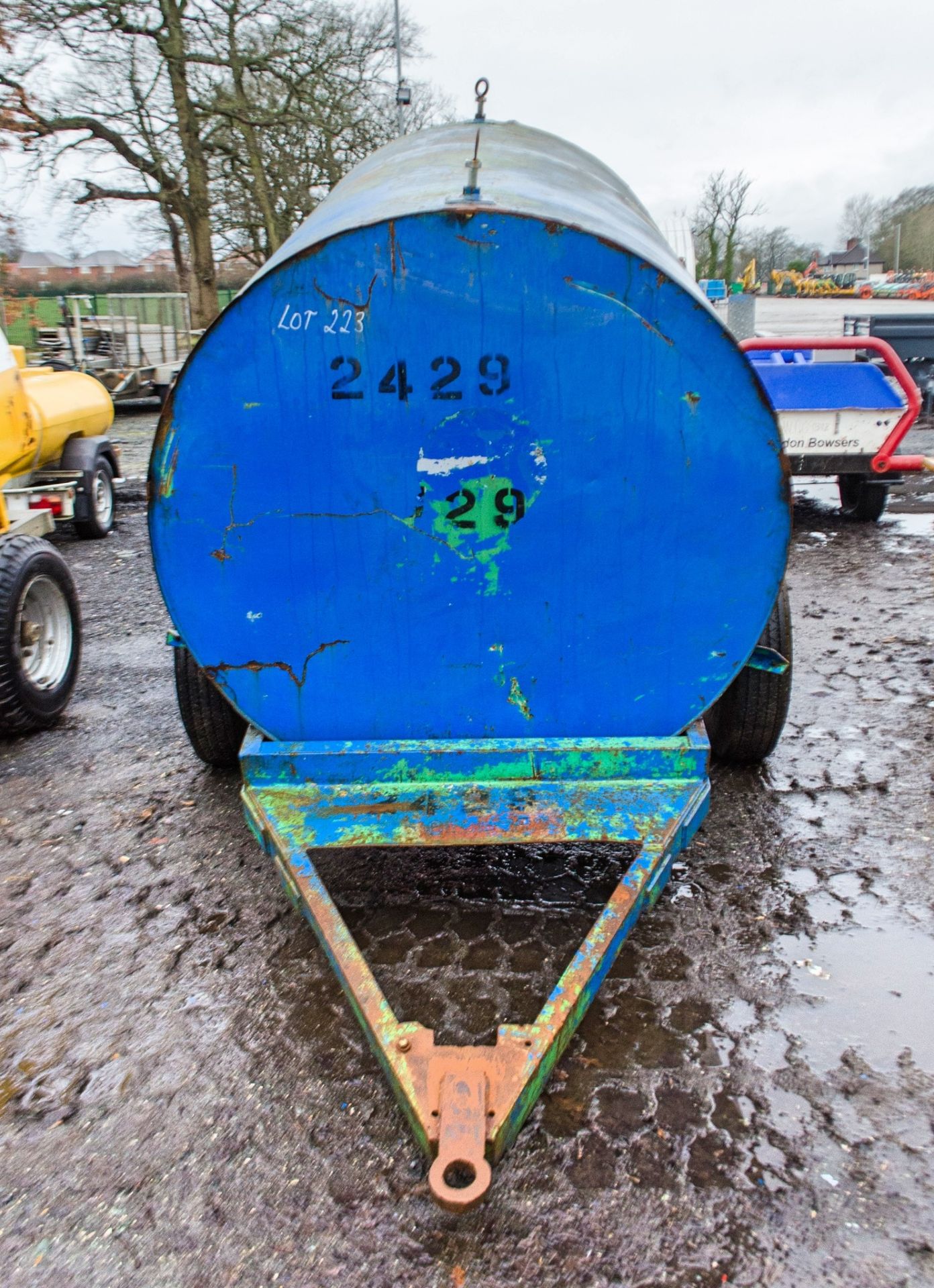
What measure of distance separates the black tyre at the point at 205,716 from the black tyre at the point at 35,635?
104cm

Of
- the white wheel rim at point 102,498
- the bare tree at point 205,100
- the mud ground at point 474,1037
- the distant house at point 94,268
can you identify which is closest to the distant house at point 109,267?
the distant house at point 94,268

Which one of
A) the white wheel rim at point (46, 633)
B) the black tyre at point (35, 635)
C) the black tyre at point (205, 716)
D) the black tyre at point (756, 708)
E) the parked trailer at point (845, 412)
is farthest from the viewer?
the parked trailer at point (845, 412)

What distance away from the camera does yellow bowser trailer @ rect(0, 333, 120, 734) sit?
4.54m

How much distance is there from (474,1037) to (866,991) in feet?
3.74

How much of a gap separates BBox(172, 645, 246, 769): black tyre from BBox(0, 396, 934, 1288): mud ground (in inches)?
7.3

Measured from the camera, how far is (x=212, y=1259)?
6.59ft

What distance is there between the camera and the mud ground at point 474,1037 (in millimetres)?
2031

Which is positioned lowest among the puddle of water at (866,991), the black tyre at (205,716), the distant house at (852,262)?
the puddle of water at (866,991)

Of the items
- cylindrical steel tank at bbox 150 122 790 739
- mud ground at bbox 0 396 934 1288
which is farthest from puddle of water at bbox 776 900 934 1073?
cylindrical steel tank at bbox 150 122 790 739

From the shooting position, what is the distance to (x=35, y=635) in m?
4.95

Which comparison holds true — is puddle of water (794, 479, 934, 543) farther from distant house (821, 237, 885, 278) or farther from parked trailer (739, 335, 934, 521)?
distant house (821, 237, 885, 278)

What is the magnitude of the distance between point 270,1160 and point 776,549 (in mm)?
2049

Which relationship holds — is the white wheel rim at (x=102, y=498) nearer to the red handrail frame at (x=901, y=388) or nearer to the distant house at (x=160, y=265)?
the red handrail frame at (x=901, y=388)

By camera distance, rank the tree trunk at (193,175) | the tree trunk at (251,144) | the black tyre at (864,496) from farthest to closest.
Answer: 1. the tree trunk at (251,144)
2. the tree trunk at (193,175)
3. the black tyre at (864,496)
